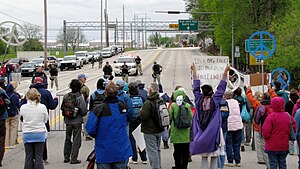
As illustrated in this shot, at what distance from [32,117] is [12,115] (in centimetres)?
327

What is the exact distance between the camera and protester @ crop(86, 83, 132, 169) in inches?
259

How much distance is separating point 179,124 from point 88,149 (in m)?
3.66

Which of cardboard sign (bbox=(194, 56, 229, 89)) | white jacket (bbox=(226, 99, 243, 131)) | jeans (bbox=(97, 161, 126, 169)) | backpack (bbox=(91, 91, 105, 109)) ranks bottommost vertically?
jeans (bbox=(97, 161, 126, 169))

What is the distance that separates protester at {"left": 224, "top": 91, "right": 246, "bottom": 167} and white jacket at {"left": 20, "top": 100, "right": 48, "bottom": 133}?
12.6 feet

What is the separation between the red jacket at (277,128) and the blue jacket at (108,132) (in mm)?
2770

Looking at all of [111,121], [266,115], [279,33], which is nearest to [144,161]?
[266,115]

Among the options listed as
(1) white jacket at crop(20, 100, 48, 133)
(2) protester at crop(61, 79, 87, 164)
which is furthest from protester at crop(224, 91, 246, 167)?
(1) white jacket at crop(20, 100, 48, 133)

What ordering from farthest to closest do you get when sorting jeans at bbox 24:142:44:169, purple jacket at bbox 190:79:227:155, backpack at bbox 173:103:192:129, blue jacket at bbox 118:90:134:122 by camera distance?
backpack at bbox 173:103:192:129 < jeans at bbox 24:142:44:169 < blue jacket at bbox 118:90:134:122 < purple jacket at bbox 190:79:227:155

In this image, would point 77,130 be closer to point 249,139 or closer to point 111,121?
point 111,121

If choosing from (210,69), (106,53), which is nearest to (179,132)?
(210,69)

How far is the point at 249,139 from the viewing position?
12750 millimetres

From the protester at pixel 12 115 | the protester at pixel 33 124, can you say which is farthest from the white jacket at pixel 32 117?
the protester at pixel 12 115

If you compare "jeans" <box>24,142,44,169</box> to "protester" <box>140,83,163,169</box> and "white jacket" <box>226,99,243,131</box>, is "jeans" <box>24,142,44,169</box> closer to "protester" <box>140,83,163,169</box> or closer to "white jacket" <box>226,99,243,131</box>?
"protester" <box>140,83,163,169</box>

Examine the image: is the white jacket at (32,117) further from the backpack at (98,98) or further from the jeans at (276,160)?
the jeans at (276,160)
